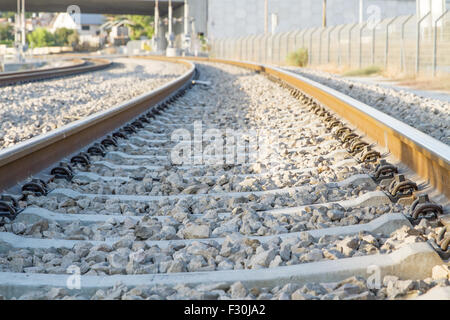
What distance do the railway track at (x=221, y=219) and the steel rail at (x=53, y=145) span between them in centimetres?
2

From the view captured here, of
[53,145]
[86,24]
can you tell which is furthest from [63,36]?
[53,145]

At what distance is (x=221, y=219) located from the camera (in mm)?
3939

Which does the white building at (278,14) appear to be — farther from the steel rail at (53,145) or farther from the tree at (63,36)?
the steel rail at (53,145)

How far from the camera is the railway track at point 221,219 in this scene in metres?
2.85

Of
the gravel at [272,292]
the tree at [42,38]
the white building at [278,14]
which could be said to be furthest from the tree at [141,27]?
the gravel at [272,292]

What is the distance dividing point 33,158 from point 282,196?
1904 millimetres

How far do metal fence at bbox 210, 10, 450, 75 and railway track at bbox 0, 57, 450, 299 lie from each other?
16.3 metres

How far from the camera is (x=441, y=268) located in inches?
110

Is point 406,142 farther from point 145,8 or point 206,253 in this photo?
point 145,8

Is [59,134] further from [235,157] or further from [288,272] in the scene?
[288,272]

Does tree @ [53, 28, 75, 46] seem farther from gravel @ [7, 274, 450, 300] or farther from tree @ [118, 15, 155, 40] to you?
gravel @ [7, 274, 450, 300]

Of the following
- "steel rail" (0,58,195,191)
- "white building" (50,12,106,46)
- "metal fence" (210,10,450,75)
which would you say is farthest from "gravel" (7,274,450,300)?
"white building" (50,12,106,46)

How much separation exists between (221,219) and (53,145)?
6.69ft

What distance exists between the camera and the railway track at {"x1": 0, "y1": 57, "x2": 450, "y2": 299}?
9.34ft
